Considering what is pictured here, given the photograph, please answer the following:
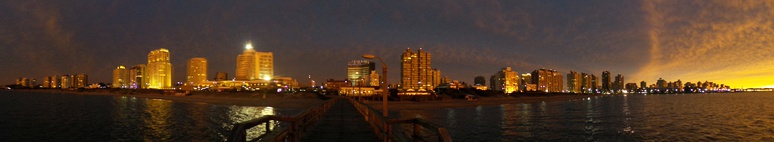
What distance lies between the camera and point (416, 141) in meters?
10.9

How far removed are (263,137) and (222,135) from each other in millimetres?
21613

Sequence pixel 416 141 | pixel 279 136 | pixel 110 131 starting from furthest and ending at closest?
1. pixel 110 131
2. pixel 279 136
3. pixel 416 141

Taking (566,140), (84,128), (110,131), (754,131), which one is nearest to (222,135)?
(110,131)

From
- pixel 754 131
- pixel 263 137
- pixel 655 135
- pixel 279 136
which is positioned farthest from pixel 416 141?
pixel 754 131

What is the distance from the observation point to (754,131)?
1624 inches

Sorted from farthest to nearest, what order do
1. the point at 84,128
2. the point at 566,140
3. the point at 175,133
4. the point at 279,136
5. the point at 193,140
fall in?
Answer: the point at 84,128
the point at 175,133
the point at 566,140
the point at 193,140
the point at 279,136

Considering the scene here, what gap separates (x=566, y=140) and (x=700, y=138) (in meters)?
11.3

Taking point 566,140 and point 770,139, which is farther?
point 770,139

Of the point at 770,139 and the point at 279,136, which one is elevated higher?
the point at 279,136

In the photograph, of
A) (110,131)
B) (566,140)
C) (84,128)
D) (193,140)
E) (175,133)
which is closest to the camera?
(193,140)

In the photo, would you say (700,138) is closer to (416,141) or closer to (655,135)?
(655,135)

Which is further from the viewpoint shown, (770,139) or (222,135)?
(770,139)

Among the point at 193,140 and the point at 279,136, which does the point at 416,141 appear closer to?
the point at 279,136

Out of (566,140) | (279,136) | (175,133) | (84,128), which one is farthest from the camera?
(84,128)
